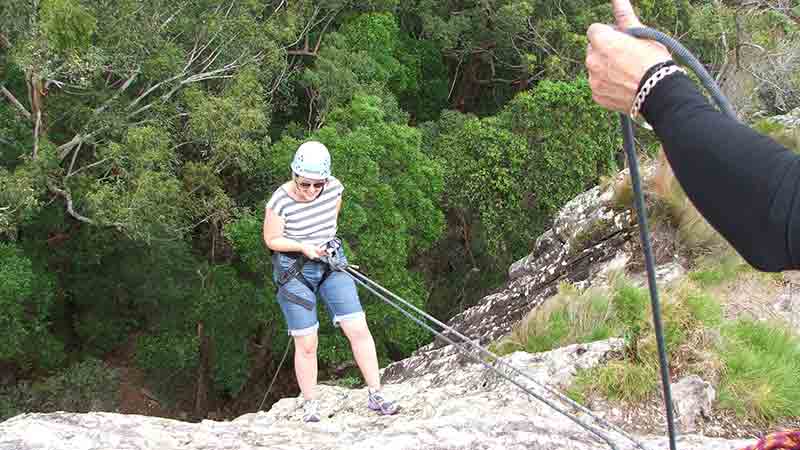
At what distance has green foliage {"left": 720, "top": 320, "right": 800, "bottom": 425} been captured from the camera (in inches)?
139

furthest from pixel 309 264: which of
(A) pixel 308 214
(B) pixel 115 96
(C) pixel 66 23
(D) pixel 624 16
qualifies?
(B) pixel 115 96

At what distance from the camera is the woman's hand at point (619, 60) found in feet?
3.75

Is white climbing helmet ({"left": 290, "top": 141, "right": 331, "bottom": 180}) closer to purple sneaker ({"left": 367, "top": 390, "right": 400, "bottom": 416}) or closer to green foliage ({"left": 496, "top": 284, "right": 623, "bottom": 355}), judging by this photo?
purple sneaker ({"left": 367, "top": 390, "right": 400, "bottom": 416})

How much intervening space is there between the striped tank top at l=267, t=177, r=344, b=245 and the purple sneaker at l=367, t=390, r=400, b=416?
0.85 metres

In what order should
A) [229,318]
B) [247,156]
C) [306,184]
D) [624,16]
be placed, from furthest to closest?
[229,318] → [247,156] → [306,184] → [624,16]

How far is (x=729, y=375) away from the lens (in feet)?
12.0

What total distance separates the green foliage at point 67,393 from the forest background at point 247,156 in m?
0.04

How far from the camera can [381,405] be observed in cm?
394

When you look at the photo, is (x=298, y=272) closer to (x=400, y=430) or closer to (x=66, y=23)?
(x=400, y=430)

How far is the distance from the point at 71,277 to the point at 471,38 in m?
10.8

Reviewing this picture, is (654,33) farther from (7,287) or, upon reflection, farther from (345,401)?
(7,287)

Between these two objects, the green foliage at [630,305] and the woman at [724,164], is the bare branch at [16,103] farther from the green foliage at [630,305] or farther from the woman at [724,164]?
the woman at [724,164]

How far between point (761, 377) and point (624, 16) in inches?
115

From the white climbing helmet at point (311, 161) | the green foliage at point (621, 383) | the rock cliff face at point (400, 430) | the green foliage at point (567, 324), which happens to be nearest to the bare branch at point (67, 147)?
the green foliage at point (567, 324)
